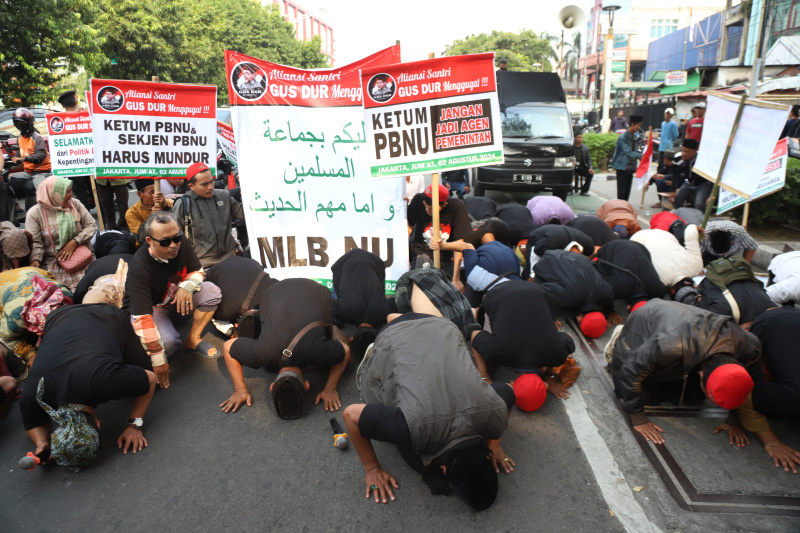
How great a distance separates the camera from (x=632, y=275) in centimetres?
486

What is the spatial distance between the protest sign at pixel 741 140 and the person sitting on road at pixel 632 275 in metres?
1.30

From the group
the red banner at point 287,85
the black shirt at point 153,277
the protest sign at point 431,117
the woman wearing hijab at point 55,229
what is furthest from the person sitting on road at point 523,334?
the woman wearing hijab at point 55,229

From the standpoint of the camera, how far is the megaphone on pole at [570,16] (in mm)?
18156

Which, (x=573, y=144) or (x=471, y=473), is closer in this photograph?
(x=471, y=473)

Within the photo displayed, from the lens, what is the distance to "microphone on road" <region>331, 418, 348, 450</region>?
131 inches

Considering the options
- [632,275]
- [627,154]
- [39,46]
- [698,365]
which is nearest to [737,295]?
[698,365]

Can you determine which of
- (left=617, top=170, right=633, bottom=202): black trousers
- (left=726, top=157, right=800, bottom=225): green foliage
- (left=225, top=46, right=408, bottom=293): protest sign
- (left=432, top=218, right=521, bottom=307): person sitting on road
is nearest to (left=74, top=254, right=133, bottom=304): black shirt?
(left=225, top=46, right=408, bottom=293): protest sign

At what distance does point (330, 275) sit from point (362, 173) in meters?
1.07

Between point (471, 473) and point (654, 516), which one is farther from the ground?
point (471, 473)

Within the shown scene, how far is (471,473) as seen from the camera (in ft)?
8.32

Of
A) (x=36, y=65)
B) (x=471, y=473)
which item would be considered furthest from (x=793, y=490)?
(x=36, y=65)

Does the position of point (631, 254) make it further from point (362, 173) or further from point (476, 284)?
point (362, 173)

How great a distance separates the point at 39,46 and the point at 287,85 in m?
14.1

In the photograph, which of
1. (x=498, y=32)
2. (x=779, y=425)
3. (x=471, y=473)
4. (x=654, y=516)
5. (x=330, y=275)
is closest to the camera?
(x=471, y=473)
